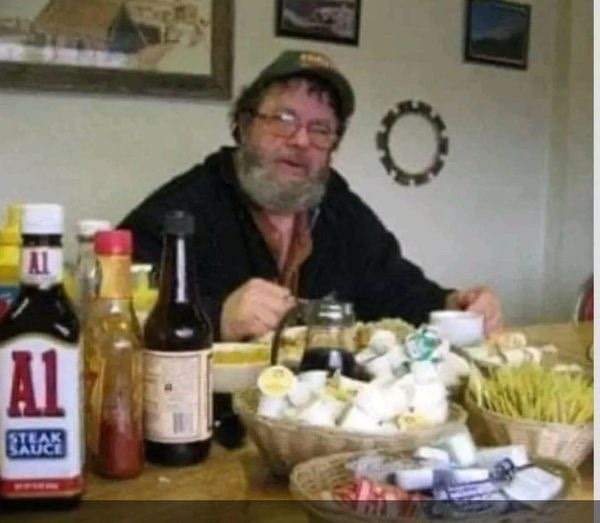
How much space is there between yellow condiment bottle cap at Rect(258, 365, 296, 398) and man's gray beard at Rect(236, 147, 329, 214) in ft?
3.74

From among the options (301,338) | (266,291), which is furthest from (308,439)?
(266,291)

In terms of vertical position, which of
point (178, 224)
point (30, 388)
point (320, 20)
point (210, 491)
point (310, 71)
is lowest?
point (210, 491)

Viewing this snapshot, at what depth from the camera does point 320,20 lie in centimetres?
245

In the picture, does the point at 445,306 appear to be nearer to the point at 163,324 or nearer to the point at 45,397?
the point at 163,324

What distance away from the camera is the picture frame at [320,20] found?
2.37m

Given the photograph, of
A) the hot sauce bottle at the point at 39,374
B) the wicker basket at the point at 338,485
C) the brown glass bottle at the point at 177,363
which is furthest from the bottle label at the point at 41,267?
the wicker basket at the point at 338,485

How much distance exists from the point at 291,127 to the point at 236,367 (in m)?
1.03

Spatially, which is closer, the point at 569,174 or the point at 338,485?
the point at 338,485

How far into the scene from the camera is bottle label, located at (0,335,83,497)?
0.76 meters

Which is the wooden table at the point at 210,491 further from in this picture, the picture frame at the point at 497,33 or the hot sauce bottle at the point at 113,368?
the picture frame at the point at 497,33

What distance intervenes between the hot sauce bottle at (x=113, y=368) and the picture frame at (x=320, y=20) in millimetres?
1596

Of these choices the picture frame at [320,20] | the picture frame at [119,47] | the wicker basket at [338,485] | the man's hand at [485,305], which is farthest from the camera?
the picture frame at [320,20]

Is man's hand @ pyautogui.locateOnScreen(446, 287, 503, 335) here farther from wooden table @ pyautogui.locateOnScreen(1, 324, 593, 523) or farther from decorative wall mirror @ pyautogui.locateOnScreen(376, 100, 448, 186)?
decorative wall mirror @ pyautogui.locateOnScreen(376, 100, 448, 186)

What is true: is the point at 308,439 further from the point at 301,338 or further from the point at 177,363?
the point at 301,338
